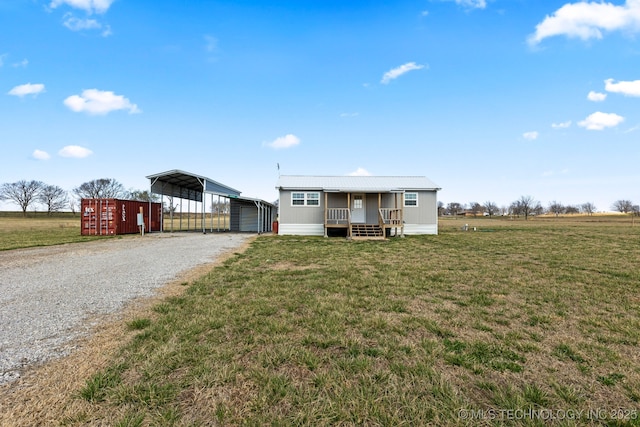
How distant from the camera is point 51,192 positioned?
182 ft

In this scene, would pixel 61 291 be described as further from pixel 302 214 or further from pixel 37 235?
pixel 37 235

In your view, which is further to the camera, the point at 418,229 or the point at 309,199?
the point at 418,229

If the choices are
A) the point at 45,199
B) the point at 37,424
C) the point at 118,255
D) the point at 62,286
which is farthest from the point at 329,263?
the point at 45,199

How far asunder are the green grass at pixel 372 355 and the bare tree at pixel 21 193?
243ft

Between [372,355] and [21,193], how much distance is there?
78768 millimetres

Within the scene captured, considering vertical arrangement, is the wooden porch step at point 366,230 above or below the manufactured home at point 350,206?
below

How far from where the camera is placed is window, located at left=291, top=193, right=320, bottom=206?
1741 cm

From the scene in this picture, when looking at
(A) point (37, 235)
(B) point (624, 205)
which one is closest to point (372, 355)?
(A) point (37, 235)

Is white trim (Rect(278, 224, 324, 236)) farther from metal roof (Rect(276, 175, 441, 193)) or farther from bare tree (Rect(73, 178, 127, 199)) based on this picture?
bare tree (Rect(73, 178, 127, 199))

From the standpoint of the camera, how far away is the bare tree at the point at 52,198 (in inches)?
2164

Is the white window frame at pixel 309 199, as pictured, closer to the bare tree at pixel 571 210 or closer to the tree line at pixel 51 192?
the tree line at pixel 51 192

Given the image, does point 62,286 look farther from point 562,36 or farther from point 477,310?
point 562,36

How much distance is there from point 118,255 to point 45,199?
6756cm

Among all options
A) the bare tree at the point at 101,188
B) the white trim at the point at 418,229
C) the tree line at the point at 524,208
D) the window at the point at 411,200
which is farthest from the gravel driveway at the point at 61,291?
the tree line at the point at 524,208
